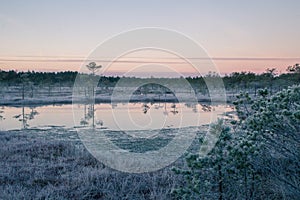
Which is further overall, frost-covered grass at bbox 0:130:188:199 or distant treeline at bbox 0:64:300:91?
distant treeline at bbox 0:64:300:91

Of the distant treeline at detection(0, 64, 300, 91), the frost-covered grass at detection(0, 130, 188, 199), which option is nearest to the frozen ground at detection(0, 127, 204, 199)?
the frost-covered grass at detection(0, 130, 188, 199)

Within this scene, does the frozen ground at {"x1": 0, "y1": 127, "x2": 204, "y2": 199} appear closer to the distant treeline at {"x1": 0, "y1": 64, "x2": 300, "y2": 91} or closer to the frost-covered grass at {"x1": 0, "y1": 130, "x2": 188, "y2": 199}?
the frost-covered grass at {"x1": 0, "y1": 130, "x2": 188, "y2": 199}

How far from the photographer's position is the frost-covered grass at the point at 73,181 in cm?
576

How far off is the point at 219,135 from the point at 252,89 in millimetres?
A: 59136

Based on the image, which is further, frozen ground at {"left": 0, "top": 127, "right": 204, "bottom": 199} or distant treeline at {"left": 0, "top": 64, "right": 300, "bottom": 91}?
Answer: distant treeline at {"left": 0, "top": 64, "right": 300, "bottom": 91}

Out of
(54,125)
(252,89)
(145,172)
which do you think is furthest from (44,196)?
(252,89)

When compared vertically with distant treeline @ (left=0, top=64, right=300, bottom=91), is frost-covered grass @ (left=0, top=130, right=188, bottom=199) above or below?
below

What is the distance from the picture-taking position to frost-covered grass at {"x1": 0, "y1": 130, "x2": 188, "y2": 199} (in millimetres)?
5762

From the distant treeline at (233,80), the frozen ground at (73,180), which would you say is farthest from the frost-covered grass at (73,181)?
the distant treeline at (233,80)

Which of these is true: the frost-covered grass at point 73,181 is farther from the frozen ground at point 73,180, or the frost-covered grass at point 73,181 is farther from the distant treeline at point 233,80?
the distant treeline at point 233,80

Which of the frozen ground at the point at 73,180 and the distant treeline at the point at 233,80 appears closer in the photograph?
the frozen ground at the point at 73,180

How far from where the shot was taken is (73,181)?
6.40 metres

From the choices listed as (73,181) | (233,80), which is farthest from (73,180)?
(233,80)

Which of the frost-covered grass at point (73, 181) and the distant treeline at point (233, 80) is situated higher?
the distant treeline at point (233, 80)
